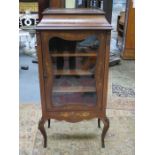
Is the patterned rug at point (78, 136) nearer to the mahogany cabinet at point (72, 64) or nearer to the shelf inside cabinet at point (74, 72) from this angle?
the mahogany cabinet at point (72, 64)

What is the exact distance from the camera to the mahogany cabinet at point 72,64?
1.44 metres

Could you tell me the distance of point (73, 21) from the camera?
1.48m

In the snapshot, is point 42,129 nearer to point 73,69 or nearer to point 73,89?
point 73,89

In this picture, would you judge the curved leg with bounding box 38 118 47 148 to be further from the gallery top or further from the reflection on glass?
the gallery top

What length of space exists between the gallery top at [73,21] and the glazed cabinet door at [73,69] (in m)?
0.04

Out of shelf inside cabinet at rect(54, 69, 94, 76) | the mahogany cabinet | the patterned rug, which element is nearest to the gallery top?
the mahogany cabinet

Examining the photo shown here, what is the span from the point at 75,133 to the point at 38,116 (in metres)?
0.41

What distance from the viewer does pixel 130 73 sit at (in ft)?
10.3

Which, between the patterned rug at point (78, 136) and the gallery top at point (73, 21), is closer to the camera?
the gallery top at point (73, 21)

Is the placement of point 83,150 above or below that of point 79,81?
below

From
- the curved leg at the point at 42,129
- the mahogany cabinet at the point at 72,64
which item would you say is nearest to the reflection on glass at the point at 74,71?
the mahogany cabinet at the point at 72,64

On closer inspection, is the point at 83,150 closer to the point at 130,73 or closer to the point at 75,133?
the point at 75,133

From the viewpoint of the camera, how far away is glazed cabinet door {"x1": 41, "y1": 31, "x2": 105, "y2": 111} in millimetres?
1461
